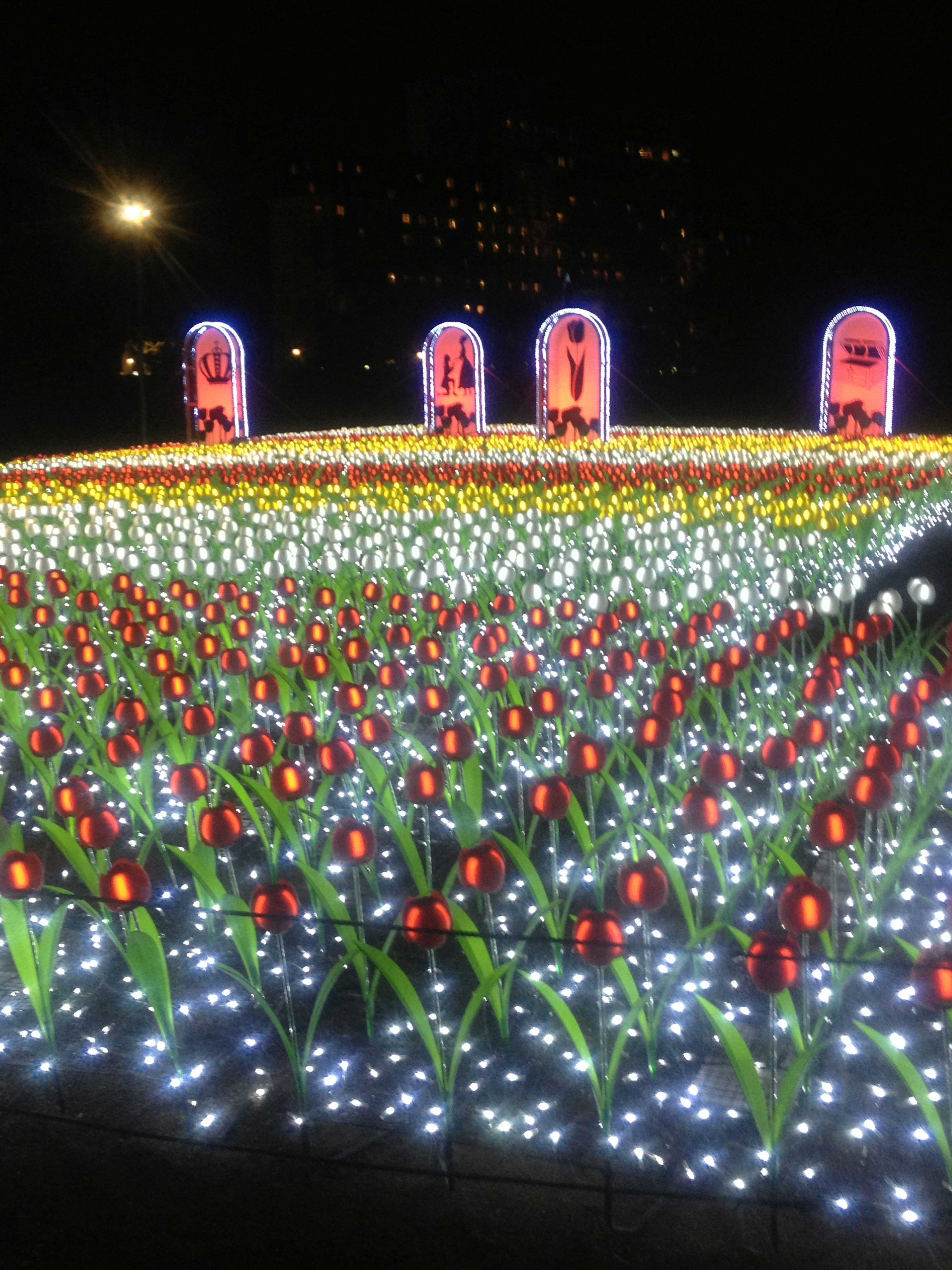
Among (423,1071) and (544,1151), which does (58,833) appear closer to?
(423,1071)

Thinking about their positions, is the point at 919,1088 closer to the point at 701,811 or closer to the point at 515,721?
the point at 701,811

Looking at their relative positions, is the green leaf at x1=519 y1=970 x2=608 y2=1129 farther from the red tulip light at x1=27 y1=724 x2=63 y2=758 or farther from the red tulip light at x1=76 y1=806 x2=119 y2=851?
the red tulip light at x1=27 y1=724 x2=63 y2=758

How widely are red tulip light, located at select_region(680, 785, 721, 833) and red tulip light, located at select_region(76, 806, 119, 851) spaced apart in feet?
5.38

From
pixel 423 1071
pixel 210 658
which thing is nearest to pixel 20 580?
pixel 210 658

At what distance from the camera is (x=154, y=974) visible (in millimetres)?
3182

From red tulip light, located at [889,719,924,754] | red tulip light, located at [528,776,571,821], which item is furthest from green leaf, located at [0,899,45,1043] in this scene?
red tulip light, located at [889,719,924,754]

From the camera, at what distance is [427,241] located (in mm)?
52469

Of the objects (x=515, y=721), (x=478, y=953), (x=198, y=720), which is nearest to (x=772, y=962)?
(x=478, y=953)

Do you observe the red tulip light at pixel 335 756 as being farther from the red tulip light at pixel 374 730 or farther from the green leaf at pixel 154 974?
the green leaf at pixel 154 974

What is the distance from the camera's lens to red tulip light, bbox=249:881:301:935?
2914mm

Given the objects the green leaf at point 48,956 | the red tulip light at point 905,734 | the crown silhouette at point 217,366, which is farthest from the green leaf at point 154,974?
the crown silhouette at point 217,366

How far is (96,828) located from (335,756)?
835 millimetres

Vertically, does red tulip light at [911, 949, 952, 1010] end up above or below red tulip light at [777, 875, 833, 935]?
below

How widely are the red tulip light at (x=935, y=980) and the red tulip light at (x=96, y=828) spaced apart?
86.5 inches
